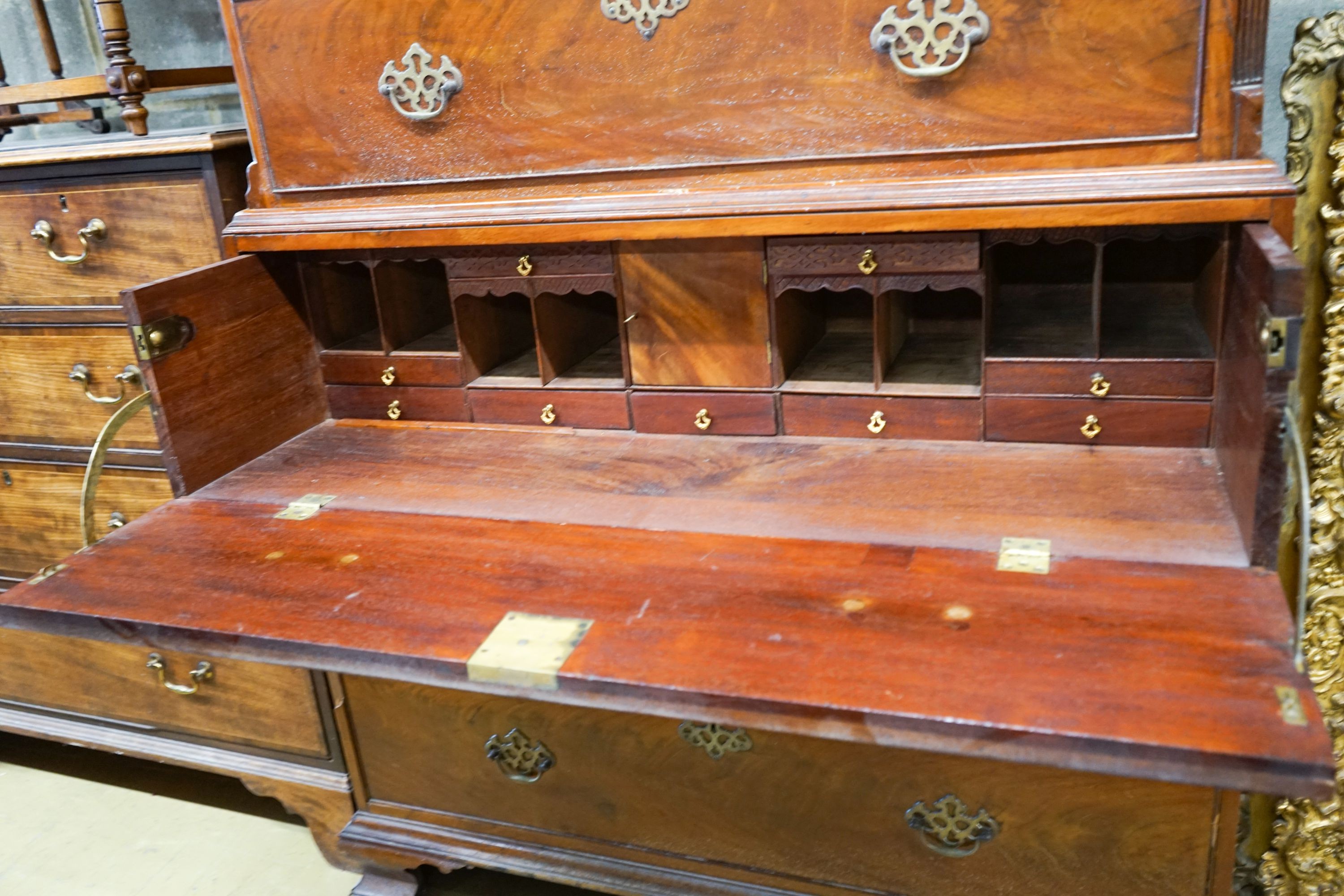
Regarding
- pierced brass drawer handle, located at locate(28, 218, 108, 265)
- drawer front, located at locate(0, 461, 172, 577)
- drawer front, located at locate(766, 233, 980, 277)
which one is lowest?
drawer front, located at locate(0, 461, 172, 577)

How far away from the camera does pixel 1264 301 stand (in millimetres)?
1007

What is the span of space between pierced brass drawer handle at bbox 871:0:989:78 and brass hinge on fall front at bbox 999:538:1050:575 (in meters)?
0.53

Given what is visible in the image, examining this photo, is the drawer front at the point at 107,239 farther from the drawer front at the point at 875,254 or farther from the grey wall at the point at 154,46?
the drawer front at the point at 875,254

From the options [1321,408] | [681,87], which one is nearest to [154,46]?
[681,87]

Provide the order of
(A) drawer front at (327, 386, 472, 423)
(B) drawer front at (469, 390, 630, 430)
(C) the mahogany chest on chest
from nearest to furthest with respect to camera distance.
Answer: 1. (C) the mahogany chest on chest
2. (B) drawer front at (469, 390, 630, 430)
3. (A) drawer front at (327, 386, 472, 423)

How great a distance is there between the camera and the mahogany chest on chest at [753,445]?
99cm

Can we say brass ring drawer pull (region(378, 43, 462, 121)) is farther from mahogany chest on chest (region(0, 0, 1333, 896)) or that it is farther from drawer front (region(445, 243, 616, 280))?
drawer front (region(445, 243, 616, 280))

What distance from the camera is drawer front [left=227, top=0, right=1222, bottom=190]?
3.86 ft

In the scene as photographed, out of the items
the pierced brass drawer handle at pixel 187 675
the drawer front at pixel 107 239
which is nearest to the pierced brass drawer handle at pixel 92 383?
the drawer front at pixel 107 239

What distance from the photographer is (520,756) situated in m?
1.48

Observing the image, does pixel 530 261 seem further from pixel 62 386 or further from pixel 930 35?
pixel 62 386

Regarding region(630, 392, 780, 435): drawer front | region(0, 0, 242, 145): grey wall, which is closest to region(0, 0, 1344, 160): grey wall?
region(0, 0, 242, 145): grey wall

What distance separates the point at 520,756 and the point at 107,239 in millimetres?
1054

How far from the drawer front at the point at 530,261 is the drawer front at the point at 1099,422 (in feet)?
1.85
